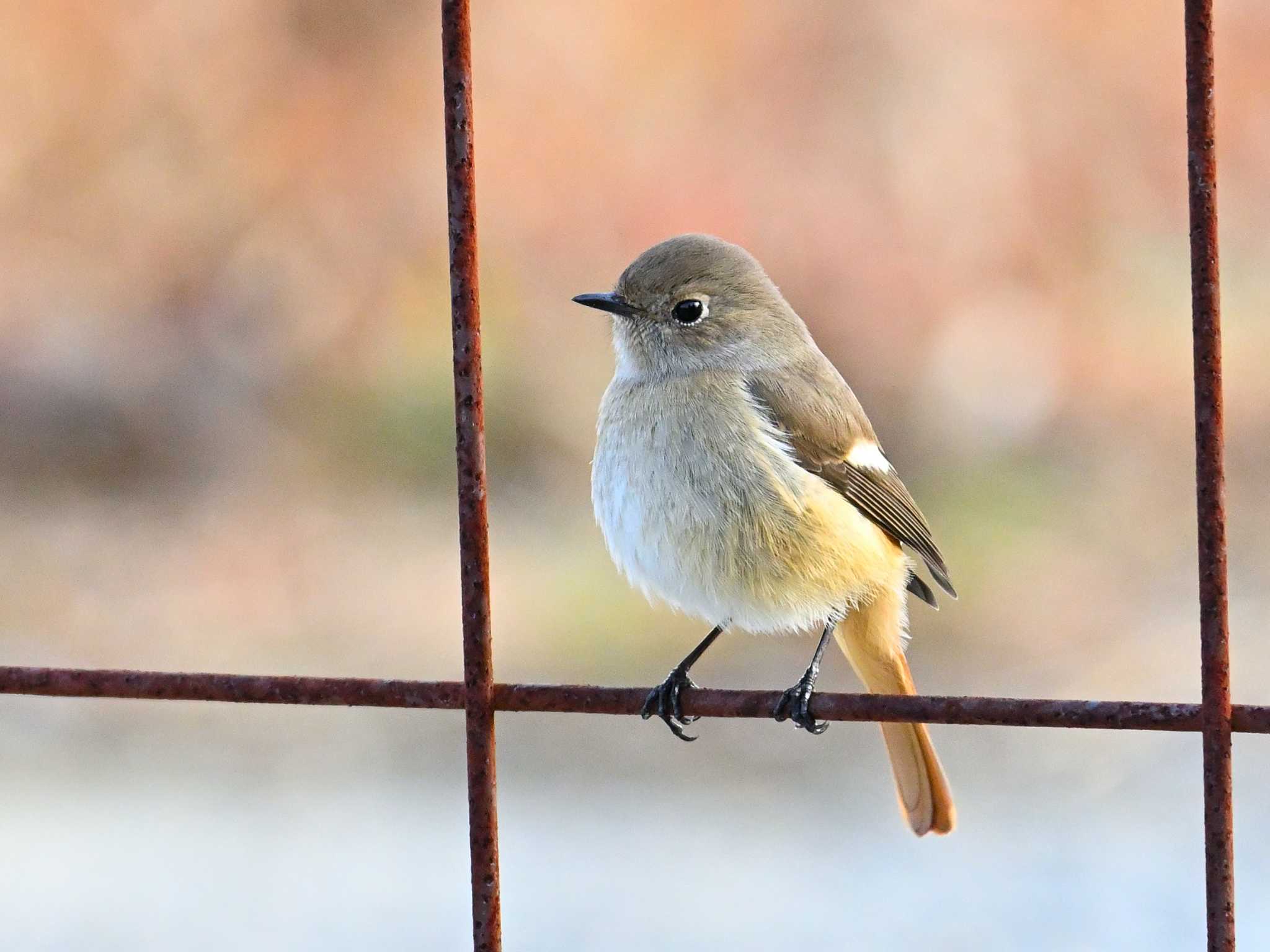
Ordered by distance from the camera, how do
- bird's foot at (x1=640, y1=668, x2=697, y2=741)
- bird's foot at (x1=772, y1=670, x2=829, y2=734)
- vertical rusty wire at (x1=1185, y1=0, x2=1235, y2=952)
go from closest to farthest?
vertical rusty wire at (x1=1185, y1=0, x2=1235, y2=952) < bird's foot at (x1=772, y1=670, x2=829, y2=734) < bird's foot at (x1=640, y1=668, x2=697, y2=741)

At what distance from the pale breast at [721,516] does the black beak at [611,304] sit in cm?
16

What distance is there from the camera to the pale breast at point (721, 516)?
201cm

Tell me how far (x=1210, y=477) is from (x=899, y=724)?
2.93 feet

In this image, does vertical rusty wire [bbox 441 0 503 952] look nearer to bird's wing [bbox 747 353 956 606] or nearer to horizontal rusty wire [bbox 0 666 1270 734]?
horizontal rusty wire [bbox 0 666 1270 734]

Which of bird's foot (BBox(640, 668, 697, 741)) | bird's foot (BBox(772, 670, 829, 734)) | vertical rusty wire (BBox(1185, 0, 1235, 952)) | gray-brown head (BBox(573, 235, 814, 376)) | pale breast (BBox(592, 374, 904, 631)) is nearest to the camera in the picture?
vertical rusty wire (BBox(1185, 0, 1235, 952))

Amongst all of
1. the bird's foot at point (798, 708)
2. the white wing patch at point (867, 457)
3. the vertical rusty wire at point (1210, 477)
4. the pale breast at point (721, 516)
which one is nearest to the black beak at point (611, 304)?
the pale breast at point (721, 516)

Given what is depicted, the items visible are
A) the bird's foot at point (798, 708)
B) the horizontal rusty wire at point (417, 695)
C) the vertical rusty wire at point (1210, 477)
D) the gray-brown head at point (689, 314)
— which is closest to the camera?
the vertical rusty wire at point (1210, 477)

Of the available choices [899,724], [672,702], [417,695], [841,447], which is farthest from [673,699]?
[841,447]

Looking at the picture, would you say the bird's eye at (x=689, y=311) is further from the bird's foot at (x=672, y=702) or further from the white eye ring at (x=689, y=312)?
the bird's foot at (x=672, y=702)

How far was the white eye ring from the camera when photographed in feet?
7.61

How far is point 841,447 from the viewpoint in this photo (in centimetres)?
228

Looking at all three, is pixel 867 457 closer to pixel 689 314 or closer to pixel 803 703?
pixel 689 314

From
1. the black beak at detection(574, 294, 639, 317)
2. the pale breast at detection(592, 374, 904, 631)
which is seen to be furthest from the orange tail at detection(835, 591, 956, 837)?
the black beak at detection(574, 294, 639, 317)

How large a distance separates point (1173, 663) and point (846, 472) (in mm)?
3447
